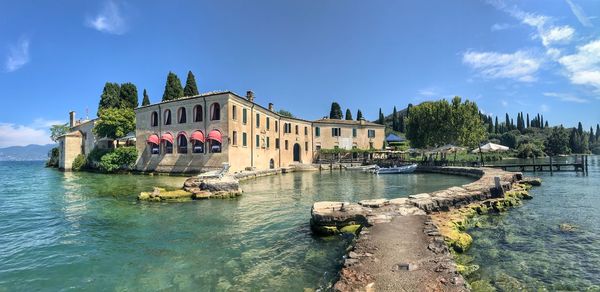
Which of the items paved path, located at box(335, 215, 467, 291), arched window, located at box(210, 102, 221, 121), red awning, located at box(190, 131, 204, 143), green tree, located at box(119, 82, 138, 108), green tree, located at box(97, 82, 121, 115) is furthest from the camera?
green tree, located at box(119, 82, 138, 108)

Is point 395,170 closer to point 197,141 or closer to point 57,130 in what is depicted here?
point 197,141

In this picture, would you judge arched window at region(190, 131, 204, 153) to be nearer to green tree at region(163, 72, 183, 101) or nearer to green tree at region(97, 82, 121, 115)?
green tree at region(163, 72, 183, 101)

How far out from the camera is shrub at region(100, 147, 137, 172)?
118 feet

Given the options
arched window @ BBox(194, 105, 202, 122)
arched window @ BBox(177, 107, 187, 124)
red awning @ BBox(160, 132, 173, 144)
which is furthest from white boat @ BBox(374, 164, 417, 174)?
red awning @ BBox(160, 132, 173, 144)

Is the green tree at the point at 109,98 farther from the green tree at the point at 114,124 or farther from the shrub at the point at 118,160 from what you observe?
the shrub at the point at 118,160

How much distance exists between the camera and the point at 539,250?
305 inches

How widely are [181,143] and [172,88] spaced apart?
50.0 ft

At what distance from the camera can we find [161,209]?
1379cm

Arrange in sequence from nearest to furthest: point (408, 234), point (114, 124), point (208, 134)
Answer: point (408, 234) → point (208, 134) → point (114, 124)

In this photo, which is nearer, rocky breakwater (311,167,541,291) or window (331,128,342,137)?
Result: rocky breakwater (311,167,541,291)

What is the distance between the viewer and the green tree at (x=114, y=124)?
38.4m

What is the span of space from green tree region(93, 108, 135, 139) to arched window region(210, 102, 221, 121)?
51.5ft

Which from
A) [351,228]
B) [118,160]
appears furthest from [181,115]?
[351,228]

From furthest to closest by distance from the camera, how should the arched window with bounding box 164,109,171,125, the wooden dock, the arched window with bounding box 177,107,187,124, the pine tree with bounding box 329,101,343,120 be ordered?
1. the pine tree with bounding box 329,101,343,120
2. the arched window with bounding box 164,109,171,125
3. the arched window with bounding box 177,107,187,124
4. the wooden dock
